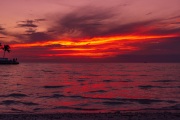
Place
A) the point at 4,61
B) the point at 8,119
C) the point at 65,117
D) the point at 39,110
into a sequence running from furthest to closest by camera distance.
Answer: the point at 4,61, the point at 39,110, the point at 65,117, the point at 8,119

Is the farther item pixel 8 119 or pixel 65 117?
pixel 65 117

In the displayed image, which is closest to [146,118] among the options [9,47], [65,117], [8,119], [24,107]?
[65,117]

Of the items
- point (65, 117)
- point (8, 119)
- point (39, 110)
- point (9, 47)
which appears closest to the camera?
point (8, 119)

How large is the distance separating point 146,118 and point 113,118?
206 cm

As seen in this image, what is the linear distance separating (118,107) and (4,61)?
547 ft

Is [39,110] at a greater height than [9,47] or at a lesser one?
lesser

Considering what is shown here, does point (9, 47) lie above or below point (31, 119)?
above

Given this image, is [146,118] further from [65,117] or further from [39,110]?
[39,110]

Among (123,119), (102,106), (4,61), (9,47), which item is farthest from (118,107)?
(9,47)

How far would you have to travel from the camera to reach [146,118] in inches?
573

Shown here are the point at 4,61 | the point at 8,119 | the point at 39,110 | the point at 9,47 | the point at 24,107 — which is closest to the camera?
the point at 8,119

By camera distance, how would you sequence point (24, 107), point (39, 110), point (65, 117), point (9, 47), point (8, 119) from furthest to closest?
point (9, 47), point (24, 107), point (39, 110), point (65, 117), point (8, 119)

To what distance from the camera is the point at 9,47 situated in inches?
7525

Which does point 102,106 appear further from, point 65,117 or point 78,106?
point 65,117
